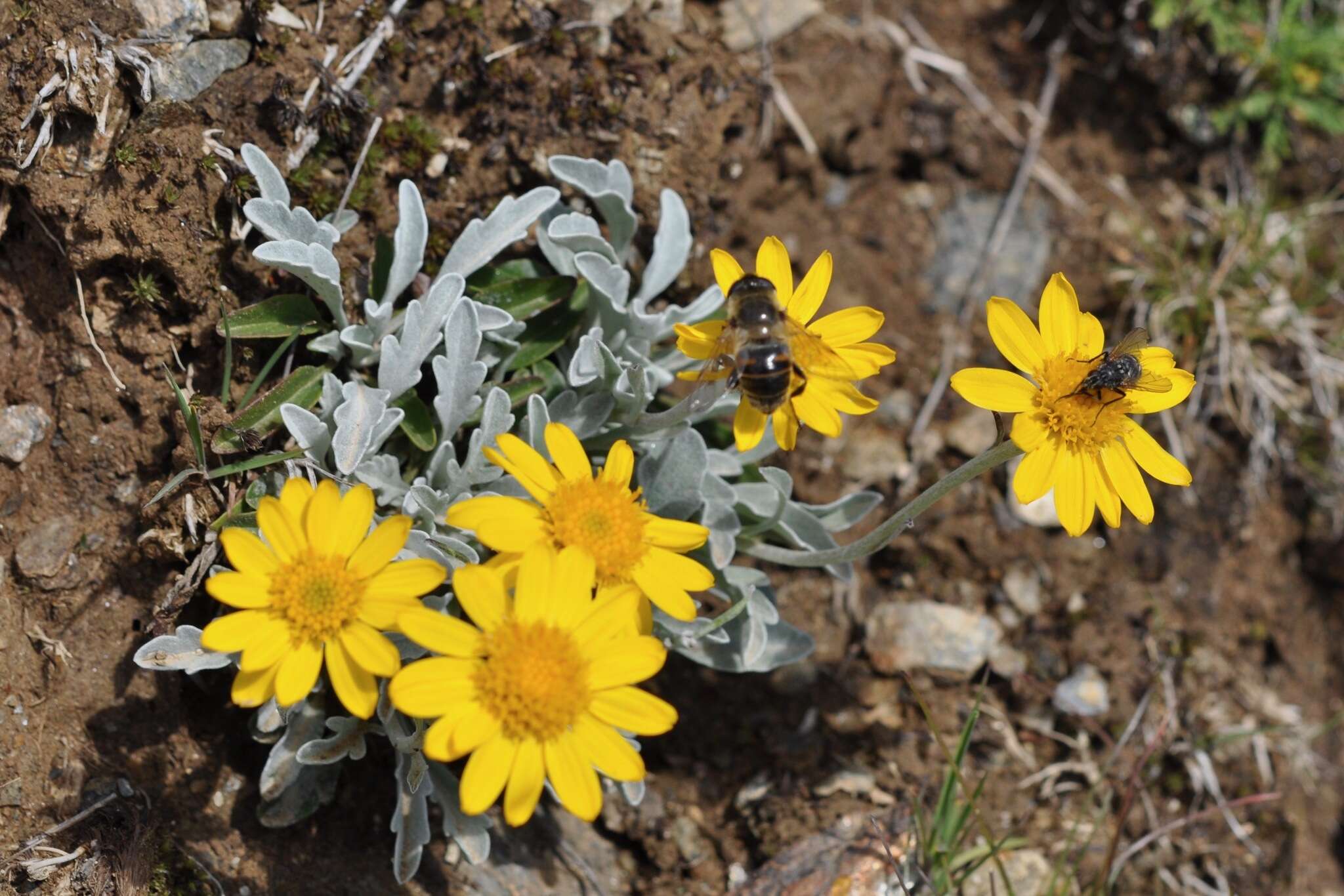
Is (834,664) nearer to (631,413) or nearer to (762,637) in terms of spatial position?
(762,637)

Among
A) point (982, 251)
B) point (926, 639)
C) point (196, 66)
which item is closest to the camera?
point (196, 66)

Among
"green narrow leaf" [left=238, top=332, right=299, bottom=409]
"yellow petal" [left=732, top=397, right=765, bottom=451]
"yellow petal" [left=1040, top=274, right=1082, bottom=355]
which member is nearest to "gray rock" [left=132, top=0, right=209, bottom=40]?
"green narrow leaf" [left=238, top=332, right=299, bottom=409]

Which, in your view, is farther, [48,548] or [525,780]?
[48,548]

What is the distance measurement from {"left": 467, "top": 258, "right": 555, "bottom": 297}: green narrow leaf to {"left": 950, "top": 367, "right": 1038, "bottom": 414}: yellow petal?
1.68 metres

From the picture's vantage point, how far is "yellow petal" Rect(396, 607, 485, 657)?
2521 mm

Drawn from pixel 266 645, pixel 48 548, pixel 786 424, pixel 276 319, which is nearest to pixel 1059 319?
pixel 786 424

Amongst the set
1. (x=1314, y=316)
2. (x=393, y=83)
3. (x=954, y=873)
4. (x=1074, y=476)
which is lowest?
(x=954, y=873)

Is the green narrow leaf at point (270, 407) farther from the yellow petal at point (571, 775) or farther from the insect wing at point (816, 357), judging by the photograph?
the insect wing at point (816, 357)

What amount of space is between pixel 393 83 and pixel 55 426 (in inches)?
62.5

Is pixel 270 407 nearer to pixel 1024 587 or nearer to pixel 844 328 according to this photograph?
pixel 844 328

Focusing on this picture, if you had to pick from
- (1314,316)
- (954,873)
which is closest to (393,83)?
(954,873)

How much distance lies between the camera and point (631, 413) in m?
3.48

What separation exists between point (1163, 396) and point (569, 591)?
172 cm

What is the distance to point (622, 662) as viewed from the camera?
266cm
